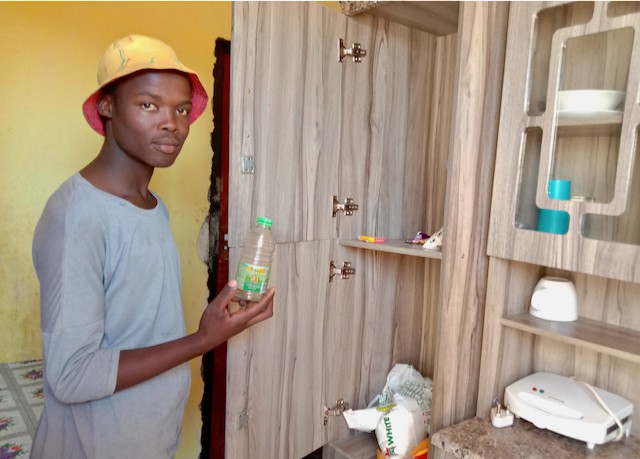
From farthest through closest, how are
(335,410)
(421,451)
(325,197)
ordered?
(335,410)
(325,197)
(421,451)

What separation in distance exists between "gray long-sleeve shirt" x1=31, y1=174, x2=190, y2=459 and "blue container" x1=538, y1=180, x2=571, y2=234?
34.8 inches

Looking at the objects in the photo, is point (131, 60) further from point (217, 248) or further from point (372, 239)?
point (217, 248)

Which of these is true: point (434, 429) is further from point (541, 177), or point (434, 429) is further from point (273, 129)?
point (273, 129)

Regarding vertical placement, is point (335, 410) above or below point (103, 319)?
below

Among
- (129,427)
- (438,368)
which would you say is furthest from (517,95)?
(129,427)

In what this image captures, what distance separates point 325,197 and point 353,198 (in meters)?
0.13

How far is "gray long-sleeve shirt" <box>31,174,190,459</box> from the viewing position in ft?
2.89

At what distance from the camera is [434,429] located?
1.36 m

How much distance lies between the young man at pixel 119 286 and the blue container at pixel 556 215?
747 millimetres

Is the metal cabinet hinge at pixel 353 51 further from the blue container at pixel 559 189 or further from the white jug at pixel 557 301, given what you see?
the white jug at pixel 557 301

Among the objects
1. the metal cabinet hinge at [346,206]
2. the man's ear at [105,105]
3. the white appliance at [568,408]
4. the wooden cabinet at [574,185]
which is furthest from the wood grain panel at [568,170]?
the man's ear at [105,105]

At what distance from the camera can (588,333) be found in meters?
1.23

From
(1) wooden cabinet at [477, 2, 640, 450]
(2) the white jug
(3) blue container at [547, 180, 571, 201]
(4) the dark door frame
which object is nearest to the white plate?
(1) wooden cabinet at [477, 2, 640, 450]

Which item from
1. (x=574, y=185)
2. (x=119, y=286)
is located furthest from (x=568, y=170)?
(x=119, y=286)
